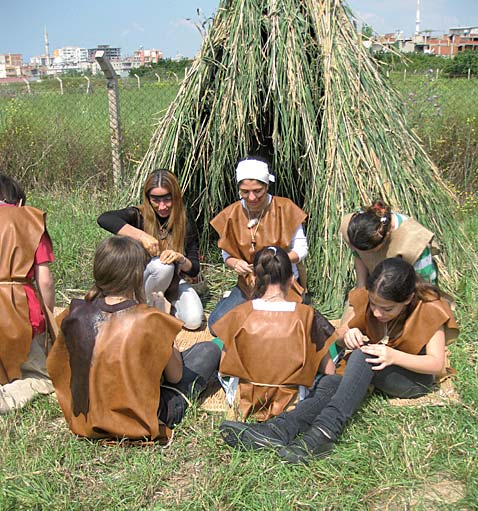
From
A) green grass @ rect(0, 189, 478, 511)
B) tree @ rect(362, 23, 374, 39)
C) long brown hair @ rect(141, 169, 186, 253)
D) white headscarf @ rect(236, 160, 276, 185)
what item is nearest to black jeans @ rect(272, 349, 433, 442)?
green grass @ rect(0, 189, 478, 511)

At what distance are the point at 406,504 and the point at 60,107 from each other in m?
7.51

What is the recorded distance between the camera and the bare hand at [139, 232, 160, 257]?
3.73m

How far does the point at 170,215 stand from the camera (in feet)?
12.7

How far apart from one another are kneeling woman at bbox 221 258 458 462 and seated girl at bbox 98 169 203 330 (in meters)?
1.34

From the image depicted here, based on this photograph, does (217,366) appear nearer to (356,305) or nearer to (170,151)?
(356,305)

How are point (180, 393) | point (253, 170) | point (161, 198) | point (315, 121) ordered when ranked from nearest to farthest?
point (180, 393), point (253, 170), point (161, 198), point (315, 121)

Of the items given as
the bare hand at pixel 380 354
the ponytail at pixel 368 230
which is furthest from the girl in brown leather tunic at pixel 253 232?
the bare hand at pixel 380 354

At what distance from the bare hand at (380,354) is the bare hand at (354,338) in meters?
0.04

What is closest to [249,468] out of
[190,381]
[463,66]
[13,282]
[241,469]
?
[241,469]

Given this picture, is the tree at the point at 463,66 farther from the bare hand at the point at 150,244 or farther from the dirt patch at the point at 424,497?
the dirt patch at the point at 424,497

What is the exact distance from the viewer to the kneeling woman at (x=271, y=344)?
2.64 m

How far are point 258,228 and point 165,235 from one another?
0.62m

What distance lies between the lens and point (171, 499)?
2301mm

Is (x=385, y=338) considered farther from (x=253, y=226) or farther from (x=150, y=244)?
(x=150, y=244)
